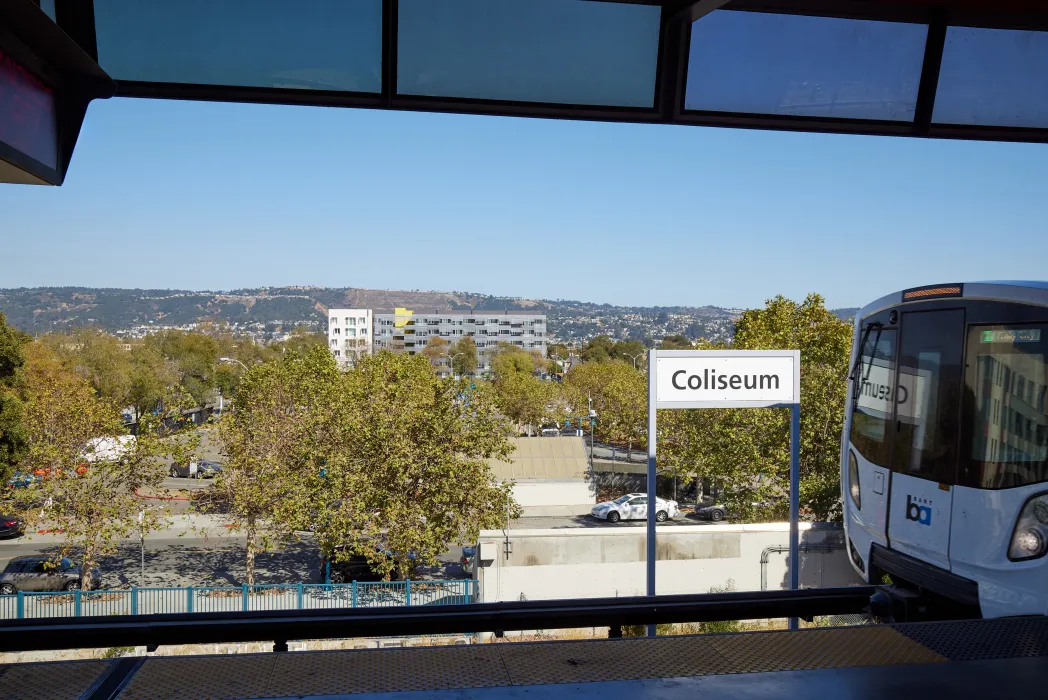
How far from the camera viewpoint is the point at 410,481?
19344 mm

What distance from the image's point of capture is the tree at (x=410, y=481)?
1844 centimetres

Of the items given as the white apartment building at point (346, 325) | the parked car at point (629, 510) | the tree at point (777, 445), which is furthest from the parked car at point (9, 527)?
Answer: the white apartment building at point (346, 325)

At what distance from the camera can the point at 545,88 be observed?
4051 mm

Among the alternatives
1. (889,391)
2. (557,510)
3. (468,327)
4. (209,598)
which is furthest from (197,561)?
(468,327)

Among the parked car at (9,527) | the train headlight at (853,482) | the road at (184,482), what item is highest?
the train headlight at (853,482)

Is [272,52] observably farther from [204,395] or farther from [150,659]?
[204,395]

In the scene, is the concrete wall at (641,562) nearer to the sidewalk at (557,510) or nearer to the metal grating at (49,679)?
the metal grating at (49,679)

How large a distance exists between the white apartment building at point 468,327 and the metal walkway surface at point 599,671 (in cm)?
13887

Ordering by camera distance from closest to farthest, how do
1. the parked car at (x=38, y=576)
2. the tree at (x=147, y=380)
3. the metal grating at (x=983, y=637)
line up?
the metal grating at (x=983, y=637)
the parked car at (x=38, y=576)
the tree at (x=147, y=380)

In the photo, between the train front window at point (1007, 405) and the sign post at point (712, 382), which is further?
the sign post at point (712, 382)

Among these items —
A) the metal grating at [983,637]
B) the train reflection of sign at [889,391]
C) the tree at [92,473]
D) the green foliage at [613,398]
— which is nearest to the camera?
the metal grating at [983,637]

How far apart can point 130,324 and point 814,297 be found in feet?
358

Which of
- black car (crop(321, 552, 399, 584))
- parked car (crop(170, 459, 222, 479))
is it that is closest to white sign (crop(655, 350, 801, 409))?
black car (crop(321, 552, 399, 584))

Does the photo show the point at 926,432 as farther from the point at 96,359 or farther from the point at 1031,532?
the point at 96,359
